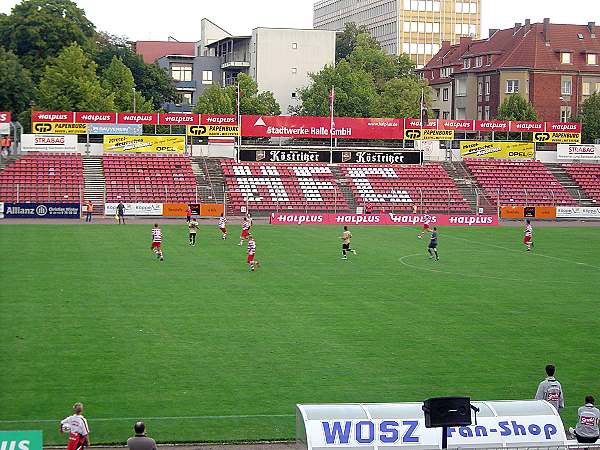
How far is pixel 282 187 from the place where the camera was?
76.2 m

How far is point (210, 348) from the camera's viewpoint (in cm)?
2427

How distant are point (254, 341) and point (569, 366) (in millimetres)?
7965

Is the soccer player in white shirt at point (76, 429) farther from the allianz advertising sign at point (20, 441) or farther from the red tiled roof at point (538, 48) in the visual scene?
the red tiled roof at point (538, 48)

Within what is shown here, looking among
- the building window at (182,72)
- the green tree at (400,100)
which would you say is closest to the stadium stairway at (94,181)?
the green tree at (400,100)

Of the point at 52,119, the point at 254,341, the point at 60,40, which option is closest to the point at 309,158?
the point at 52,119

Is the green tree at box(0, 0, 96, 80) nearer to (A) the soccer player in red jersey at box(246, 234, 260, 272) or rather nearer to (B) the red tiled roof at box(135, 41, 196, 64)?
(B) the red tiled roof at box(135, 41, 196, 64)

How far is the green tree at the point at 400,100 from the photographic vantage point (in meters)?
111

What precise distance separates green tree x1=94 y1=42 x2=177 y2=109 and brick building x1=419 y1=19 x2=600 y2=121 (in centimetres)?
3704

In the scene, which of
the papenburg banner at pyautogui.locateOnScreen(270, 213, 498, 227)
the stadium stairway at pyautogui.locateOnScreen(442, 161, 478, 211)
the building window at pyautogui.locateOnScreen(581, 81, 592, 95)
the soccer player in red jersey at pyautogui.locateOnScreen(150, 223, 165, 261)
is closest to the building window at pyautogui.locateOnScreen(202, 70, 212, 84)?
the building window at pyautogui.locateOnScreen(581, 81, 592, 95)

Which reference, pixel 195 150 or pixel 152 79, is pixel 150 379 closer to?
pixel 195 150

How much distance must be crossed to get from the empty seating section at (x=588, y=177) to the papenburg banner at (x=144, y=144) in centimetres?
3331

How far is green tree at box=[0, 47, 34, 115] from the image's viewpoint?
9300 cm

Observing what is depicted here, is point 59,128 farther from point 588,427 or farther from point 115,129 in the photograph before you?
point 588,427

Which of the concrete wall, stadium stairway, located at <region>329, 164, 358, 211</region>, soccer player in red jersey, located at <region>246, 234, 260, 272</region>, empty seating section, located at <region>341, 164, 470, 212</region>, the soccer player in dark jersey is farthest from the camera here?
the concrete wall
